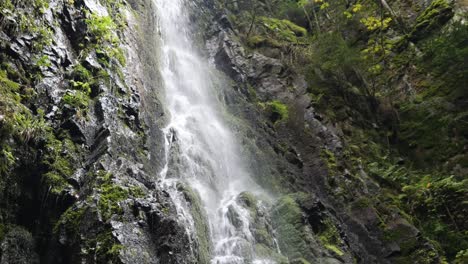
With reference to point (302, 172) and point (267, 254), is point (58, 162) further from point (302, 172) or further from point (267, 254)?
point (302, 172)

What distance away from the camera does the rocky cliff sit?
21.8 ft

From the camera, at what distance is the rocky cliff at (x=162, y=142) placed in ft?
21.8

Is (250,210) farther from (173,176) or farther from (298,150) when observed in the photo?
(298,150)

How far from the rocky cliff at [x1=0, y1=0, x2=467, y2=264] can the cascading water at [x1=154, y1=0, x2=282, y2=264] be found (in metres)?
0.57

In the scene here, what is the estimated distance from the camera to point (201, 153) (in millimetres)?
12094

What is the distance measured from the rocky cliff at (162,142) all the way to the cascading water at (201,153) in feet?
1.86

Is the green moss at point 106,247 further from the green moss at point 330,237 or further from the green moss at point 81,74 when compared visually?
the green moss at point 330,237

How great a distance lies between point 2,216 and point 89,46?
17.7 feet

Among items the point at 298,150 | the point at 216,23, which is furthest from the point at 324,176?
the point at 216,23

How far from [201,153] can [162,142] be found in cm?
137

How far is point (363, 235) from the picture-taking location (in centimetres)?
1296

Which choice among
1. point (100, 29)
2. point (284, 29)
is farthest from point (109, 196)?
point (284, 29)

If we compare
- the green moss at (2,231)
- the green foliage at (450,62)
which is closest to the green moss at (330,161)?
the green foliage at (450,62)

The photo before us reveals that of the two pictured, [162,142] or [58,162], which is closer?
[58,162]
